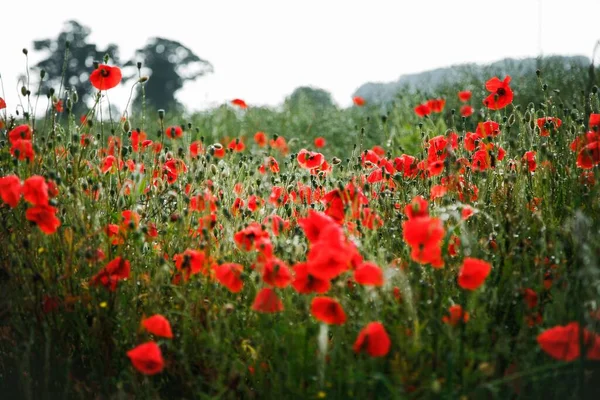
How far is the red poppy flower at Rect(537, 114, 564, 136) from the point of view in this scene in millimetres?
2939

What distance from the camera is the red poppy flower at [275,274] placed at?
5.79 ft

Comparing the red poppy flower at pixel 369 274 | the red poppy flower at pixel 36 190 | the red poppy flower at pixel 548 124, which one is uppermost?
the red poppy flower at pixel 548 124

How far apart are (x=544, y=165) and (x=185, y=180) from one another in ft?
6.27

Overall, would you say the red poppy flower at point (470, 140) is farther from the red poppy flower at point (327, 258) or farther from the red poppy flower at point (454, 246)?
the red poppy flower at point (327, 258)

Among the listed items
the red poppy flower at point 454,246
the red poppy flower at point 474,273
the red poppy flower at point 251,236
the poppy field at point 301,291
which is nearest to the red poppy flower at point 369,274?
the poppy field at point 301,291

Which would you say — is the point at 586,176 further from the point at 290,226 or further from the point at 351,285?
the point at 290,226

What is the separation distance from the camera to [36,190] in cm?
194

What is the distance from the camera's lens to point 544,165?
2.75m

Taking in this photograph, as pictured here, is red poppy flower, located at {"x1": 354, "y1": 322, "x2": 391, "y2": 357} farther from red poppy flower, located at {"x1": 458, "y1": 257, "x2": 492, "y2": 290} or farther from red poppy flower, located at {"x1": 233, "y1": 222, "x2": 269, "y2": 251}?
red poppy flower, located at {"x1": 233, "y1": 222, "x2": 269, "y2": 251}

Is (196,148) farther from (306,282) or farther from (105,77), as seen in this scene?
(306,282)

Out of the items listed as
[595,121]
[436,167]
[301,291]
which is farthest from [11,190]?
[595,121]

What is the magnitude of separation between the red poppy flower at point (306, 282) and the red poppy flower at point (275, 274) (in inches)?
2.4

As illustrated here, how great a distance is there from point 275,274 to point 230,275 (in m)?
0.21

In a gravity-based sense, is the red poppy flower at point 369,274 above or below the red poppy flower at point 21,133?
below
